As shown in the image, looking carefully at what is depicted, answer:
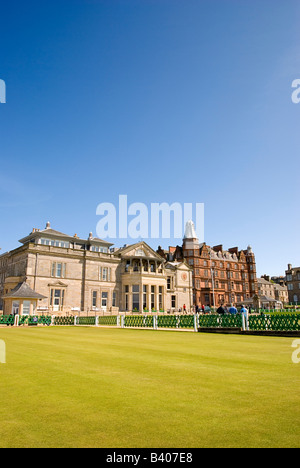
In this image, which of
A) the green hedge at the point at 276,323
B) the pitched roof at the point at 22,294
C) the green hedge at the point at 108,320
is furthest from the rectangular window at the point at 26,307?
the green hedge at the point at 276,323

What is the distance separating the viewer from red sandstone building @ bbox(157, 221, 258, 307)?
77.0m

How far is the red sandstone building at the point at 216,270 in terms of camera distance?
77.0 m

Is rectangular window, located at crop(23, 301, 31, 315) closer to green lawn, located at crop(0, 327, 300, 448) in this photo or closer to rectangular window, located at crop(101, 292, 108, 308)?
rectangular window, located at crop(101, 292, 108, 308)

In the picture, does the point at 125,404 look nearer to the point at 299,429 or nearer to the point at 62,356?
the point at 299,429

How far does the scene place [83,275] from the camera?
2034 inches

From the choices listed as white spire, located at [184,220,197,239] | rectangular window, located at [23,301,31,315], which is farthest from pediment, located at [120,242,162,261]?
white spire, located at [184,220,197,239]

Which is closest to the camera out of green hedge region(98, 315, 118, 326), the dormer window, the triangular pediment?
green hedge region(98, 315, 118, 326)

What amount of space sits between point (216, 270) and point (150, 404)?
260ft

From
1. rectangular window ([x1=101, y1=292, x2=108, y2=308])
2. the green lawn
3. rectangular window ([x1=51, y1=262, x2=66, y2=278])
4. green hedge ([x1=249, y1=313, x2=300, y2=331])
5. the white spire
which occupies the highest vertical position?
the white spire

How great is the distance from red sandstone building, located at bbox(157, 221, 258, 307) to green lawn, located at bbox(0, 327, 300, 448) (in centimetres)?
6547

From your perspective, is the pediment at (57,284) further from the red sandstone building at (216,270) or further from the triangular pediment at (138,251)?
the red sandstone building at (216,270)

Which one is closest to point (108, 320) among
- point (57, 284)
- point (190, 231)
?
point (57, 284)
